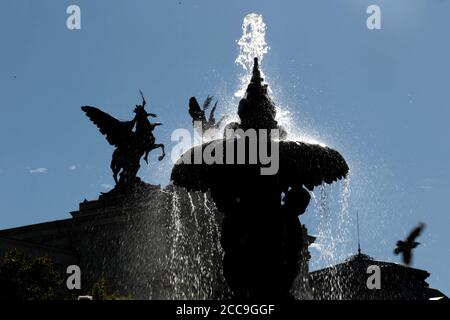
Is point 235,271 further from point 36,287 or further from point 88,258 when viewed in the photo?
point 88,258

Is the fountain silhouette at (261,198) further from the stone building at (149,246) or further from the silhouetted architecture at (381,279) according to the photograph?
the silhouetted architecture at (381,279)

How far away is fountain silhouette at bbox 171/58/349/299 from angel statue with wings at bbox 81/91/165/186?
3039 centimetres

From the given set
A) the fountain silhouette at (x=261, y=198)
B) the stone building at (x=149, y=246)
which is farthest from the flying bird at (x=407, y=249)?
the fountain silhouette at (x=261, y=198)

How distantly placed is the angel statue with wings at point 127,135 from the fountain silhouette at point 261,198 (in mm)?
30387

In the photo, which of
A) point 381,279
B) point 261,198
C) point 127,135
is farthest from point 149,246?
point 261,198

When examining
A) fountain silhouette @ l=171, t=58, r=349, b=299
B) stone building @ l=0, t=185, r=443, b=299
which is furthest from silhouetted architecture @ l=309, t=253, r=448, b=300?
fountain silhouette @ l=171, t=58, r=349, b=299

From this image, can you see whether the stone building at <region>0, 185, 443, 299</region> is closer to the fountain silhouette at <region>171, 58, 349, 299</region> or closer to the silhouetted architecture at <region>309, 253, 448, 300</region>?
the silhouetted architecture at <region>309, 253, 448, 300</region>

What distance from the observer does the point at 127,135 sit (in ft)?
150

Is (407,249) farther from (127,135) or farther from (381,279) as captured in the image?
(381,279)

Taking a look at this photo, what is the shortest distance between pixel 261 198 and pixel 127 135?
31489 millimetres

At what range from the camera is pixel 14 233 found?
53250mm

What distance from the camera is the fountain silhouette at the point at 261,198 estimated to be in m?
14.3
